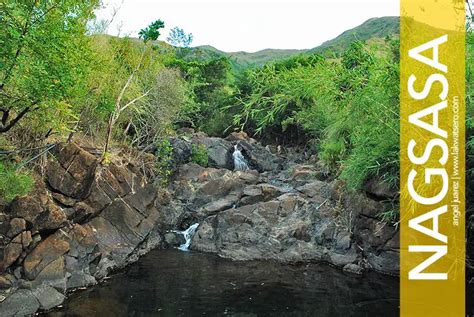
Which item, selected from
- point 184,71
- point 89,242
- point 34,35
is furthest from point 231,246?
point 184,71

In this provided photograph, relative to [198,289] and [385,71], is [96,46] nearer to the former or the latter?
[198,289]

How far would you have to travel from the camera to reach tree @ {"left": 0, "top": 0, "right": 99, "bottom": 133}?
24.4ft

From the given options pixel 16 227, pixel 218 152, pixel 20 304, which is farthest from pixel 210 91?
pixel 20 304

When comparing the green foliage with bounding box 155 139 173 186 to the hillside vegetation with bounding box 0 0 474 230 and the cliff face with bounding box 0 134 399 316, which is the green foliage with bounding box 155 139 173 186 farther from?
the cliff face with bounding box 0 134 399 316

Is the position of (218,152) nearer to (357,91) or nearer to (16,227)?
(16,227)

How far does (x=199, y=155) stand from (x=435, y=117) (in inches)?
664

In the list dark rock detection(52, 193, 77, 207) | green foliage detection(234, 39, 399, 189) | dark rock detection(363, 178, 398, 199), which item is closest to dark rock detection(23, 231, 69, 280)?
dark rock detection(52, 193, 77, 207)

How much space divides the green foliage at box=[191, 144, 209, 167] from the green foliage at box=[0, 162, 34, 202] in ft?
39.3

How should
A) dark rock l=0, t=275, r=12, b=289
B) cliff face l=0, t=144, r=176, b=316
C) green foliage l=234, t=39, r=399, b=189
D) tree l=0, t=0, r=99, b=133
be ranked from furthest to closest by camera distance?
cliff face l=0, t=144, r=176, b=316 < dark rock l=0, t=275, r=12, b=289 < tree l=0, t=0, r=99, b=133 < green foliage l=234, t=39, r=399, b=189

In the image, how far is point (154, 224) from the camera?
17.3 m

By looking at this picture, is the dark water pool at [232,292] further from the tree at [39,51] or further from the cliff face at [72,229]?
the tree at [39,51]

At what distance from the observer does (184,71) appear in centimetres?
3584

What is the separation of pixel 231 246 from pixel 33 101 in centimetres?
977

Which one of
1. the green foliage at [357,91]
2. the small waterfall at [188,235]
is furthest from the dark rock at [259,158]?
the green foliage at [357,91]
